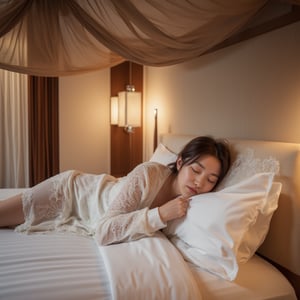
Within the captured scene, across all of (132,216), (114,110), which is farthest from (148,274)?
(114,110)

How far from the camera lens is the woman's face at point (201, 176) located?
138 centimetres

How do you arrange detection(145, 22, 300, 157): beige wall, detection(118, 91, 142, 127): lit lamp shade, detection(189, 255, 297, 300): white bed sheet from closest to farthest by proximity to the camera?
detection(189, 255, 297, 300): white bed sheet → detection(145, 22, 300, 157): beige wall → detection(118, 91, 142, 127): lit lamp shade

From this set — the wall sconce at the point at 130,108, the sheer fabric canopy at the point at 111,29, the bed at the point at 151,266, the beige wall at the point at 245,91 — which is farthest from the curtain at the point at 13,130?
the bed at the point at 151,266

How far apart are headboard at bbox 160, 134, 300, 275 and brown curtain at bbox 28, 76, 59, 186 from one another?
8.31 ft

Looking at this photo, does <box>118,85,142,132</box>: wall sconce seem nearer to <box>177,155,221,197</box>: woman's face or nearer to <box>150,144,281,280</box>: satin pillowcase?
<box>177,155,221,197</box>: woman's face

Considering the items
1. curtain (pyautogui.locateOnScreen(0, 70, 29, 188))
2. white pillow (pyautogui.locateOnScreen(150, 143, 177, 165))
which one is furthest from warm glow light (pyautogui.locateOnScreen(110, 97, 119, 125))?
white pillow (pyautogui.locateOnScreen(150, 143, 177, 165))

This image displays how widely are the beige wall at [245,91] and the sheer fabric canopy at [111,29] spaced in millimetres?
238

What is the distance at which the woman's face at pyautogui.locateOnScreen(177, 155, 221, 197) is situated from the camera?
4.54ft

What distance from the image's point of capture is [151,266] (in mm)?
1035

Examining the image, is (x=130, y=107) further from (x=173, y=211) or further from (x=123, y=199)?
(x=173, y=211)

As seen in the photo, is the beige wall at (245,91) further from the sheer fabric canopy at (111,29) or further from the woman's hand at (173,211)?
the woman's hand at (173,211)

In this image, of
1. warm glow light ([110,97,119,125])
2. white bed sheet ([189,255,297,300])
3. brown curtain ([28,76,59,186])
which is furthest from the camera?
warm glow light ([110,97,119,125])

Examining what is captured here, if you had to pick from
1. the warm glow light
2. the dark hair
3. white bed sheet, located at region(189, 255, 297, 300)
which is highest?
the warm glow light

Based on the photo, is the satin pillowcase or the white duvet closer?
the white duvet
